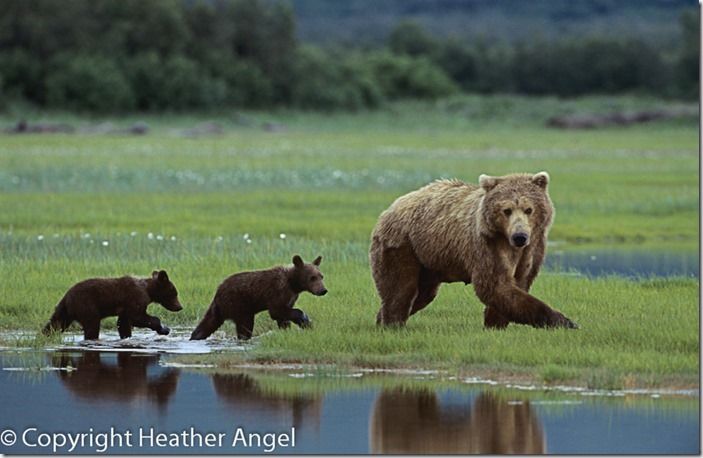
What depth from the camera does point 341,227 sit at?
20.0 metres

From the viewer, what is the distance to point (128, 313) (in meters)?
10.8

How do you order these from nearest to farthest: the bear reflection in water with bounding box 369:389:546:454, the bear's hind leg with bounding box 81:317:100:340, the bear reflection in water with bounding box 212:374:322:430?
the bear reflection in water with bounding box 369:389:546:454 → the bear reflection in water with bounding box 212:374:322:430 → the bear's hind leg with bounding box 81:317:100:340

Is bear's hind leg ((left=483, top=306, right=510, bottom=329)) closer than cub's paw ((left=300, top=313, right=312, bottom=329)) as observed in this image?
Yes

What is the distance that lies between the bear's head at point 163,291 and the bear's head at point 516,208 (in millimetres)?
2344

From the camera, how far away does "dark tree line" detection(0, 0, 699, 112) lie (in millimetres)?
61875

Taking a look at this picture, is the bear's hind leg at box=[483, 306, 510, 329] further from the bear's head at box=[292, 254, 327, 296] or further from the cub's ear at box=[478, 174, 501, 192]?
the bear's head at box=[292, 254, 327, 296]

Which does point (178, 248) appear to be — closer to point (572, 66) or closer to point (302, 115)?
point (302, 115)

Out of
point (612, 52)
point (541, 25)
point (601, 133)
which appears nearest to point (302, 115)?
point (601, 133)

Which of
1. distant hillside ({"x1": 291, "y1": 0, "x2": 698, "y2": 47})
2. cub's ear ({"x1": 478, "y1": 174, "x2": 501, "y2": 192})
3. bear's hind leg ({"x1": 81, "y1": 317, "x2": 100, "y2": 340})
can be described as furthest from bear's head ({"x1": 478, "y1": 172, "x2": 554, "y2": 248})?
distant hillside ({"x1": 291, "y1": 0, "x2": 698, "y2": 47})

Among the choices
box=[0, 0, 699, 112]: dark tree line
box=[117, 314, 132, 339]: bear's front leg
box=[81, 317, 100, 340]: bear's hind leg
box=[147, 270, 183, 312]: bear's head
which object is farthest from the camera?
box=[0, 0, 699, 112]: dark tree line

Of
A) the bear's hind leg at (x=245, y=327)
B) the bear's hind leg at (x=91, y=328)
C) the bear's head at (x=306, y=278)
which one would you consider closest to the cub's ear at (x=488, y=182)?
the bear's head at (x=306, y=278)

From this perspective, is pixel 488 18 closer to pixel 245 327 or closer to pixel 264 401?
pixel 245 327

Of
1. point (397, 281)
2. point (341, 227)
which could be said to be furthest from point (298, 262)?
point (341, 227)

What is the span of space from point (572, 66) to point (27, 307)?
73735 millimetres
